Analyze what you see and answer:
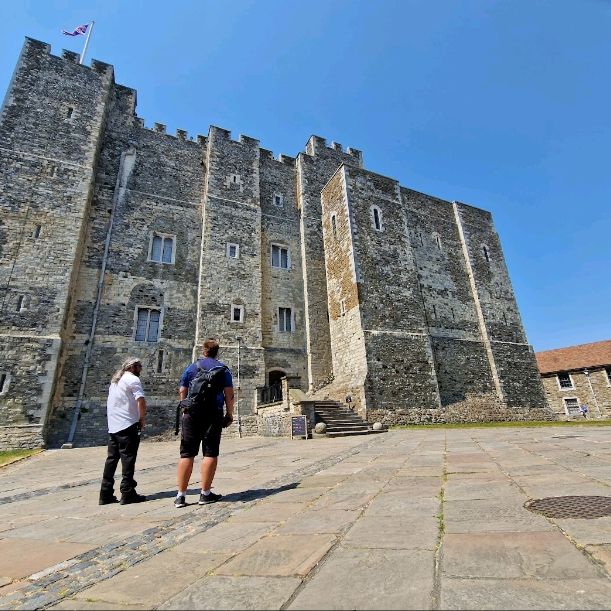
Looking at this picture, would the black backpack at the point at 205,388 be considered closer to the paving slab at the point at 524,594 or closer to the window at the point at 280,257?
the paving slab at the point at 524,594

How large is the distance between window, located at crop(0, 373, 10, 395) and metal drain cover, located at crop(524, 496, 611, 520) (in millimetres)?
15795

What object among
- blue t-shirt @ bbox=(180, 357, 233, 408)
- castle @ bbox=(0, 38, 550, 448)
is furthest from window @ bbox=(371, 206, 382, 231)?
blue t-shirt @ bbox=(180, 357, 233, 408)

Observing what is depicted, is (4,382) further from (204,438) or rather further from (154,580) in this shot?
(154,580)

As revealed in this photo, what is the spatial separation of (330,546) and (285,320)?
55.9ft

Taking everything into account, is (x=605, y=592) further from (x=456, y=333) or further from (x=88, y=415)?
(x=456, y=333)

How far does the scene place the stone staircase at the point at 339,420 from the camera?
1228 cm

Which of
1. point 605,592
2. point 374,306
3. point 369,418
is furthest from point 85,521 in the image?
point 374,306

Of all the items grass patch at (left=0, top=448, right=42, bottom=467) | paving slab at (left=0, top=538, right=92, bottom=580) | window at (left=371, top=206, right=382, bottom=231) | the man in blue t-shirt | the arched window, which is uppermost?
window at (left=371, top=206, right=382, bottom=231)

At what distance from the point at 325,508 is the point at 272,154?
23260 millimetres

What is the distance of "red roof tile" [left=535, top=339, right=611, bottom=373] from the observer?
26.1 m

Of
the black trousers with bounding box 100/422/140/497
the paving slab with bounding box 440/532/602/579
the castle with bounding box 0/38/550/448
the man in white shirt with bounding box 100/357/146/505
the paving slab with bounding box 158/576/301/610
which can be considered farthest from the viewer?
the castle with bounding box 0/38/550/448

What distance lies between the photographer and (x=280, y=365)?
17875 millimetres

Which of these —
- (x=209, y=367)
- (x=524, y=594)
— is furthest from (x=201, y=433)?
(x=524, y=594)

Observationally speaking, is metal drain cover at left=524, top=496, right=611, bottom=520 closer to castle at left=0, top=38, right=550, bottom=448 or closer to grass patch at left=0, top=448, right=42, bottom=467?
castle at left=0, top=38, right=550, bottom=448
